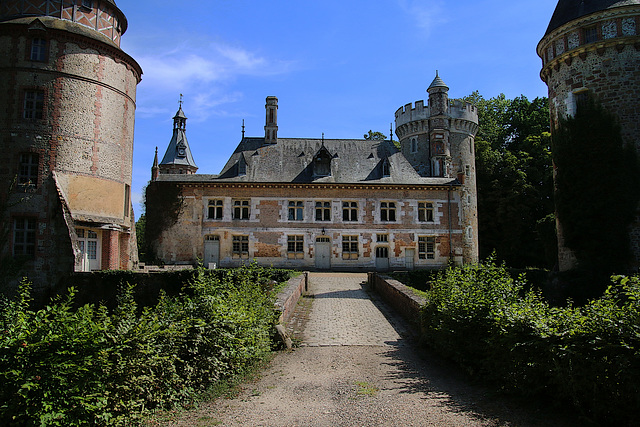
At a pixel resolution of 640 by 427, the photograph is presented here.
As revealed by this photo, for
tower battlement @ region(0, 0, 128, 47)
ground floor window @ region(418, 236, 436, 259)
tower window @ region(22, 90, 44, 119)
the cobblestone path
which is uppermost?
tower battlement @ region(0, 0, 128, 47)

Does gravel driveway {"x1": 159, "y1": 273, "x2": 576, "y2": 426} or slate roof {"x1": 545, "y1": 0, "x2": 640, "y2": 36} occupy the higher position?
slate roof {"x1": 545, "y1": 0, "x2": 640, "y2": 36}

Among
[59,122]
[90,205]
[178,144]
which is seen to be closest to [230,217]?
[90,205]

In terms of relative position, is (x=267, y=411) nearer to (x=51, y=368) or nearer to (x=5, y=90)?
(x=51, y=368)

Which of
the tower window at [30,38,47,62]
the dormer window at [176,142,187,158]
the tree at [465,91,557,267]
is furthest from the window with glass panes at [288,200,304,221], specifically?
the dormer window at [176,142,187,158]

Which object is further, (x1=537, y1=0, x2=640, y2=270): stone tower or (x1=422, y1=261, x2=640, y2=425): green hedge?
(x1=537, y1=0, x2=640, y2=270): stone tower

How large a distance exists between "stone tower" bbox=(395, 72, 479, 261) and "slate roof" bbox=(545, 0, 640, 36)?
14.0m

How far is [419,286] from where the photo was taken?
23297mm

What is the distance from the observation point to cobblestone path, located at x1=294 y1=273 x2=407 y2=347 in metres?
10.5

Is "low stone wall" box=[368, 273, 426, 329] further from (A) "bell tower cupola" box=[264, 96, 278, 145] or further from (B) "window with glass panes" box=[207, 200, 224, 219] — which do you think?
(A) "bell tower cupola" box=[264, 96, 278, 145]

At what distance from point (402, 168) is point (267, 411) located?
28.5 metres

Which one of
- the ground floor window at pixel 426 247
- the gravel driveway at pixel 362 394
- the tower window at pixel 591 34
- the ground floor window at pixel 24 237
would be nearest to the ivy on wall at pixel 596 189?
the tower window at pixel 591 34

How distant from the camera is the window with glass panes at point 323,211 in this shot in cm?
3128

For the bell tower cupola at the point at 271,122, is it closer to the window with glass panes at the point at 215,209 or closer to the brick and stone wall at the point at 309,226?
the brick and stone wall at the point at 309,226

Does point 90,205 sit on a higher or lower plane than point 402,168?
lower
